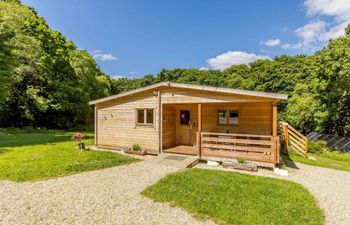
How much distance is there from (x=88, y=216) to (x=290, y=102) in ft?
78.5

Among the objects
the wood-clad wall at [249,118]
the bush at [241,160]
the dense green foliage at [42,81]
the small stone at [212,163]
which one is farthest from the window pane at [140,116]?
the dense green foliage at [42,81]

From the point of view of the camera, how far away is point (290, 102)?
74.6 feet

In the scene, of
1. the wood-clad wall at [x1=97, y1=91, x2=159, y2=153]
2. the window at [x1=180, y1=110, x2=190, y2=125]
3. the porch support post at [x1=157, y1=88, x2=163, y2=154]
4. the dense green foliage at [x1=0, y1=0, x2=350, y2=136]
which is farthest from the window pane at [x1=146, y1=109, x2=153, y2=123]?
the dense green foliage at [x1=0, y1=0, x2=350, y2=136]

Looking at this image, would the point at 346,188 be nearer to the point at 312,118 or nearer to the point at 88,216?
the point at 88,216

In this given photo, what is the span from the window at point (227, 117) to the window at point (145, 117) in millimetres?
3598

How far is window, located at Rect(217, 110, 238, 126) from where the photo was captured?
33.7 feet

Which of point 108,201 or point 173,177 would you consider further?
point 173,177

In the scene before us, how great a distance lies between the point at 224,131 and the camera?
1041 centimetres

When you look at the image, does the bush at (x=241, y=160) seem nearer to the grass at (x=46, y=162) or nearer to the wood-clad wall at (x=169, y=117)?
the wood-clad wall at (x=169, y=117)

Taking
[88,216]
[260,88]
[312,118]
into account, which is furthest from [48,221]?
[260,88]

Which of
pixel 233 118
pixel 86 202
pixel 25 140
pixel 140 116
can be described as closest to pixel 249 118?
pixel 233 118

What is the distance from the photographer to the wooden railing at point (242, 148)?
789 cm

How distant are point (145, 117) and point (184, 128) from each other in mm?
2424

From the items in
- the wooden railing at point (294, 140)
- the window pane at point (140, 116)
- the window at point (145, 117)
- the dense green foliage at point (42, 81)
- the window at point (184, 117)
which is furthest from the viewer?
the dense green foliage at point (42, 81)
